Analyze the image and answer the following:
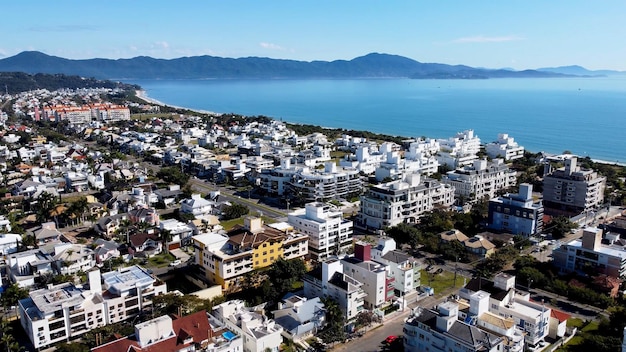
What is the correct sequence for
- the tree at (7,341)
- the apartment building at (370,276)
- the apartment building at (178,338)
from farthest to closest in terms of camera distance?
1. the apartment building at (370,276)
2. the tree at (7,341)
3. the apartment building at (178,338)

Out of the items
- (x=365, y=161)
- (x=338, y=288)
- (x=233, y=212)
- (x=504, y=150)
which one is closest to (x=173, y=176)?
(x=233, y=212)

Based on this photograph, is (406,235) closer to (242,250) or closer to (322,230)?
(322,230)

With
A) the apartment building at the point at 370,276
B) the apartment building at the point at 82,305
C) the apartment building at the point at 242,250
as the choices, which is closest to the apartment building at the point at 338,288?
the apartment building at the point at 370,276

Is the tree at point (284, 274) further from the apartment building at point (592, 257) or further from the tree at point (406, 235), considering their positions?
the apartment building at point (592, 257)

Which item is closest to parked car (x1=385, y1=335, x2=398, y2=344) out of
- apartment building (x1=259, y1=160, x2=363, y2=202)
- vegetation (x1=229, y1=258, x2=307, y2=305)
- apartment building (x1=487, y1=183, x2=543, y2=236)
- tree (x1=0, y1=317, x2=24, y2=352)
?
vegetation (x1=229, y1=258, x2=307, y2=305)

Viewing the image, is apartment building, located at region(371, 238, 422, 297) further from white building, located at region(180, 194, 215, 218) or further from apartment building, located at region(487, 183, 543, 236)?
white building, located at region(180, 194, 215, 218)
